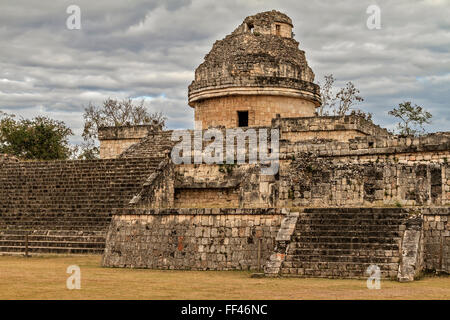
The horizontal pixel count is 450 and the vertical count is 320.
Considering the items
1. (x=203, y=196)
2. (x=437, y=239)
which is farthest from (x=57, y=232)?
(x=437, y=239)

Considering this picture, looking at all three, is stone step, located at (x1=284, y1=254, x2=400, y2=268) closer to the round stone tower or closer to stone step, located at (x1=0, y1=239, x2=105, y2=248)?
stone step, located at (x1=0, y1=239, x2=105, y2=248)

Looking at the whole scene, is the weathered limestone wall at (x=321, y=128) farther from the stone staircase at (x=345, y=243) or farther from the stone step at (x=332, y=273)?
the stone step at (x=332, y=273)

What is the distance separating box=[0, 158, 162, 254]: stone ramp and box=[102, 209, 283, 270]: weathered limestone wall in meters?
2.23

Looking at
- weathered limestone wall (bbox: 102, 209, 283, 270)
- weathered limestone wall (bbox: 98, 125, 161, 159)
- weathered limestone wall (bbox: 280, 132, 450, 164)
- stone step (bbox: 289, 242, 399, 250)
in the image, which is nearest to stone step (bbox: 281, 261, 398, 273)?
stone step (bbox: 289, 242, 399, 250)

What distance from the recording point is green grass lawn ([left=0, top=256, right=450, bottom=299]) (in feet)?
34.2

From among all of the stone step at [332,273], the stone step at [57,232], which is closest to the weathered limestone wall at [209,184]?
the stone step at [57,232]

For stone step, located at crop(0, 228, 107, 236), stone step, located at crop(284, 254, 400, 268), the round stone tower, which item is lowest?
stone step, located at crop(284, 254, 400, 268)

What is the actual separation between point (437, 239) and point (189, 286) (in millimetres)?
5461

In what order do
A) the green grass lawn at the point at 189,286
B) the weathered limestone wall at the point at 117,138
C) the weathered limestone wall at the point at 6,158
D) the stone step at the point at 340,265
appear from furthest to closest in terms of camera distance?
1. the weathered limestone wall at the point at 117,138
2. the weathered limestone wall at the point at 6,158
3. the stone step at the point at 340,265
4. the green grass lawn at the point at 189,286

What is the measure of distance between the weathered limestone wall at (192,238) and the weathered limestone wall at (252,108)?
10783mm

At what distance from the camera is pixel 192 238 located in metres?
15.7

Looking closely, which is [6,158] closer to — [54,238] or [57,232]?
[57,232]

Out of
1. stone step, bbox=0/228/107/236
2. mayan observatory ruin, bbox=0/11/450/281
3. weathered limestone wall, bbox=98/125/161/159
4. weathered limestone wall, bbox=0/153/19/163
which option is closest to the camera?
mayan observatory ruin, bbox=0/11/450/281

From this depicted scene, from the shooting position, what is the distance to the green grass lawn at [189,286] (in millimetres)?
10414
